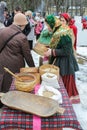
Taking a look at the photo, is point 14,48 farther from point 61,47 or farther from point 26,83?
point 26,83

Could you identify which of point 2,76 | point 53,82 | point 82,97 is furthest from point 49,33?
point 82,97

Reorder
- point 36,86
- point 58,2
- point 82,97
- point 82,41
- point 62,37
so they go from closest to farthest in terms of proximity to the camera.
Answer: point 36,86 → point 62,37 → point 82,97 → point 82,41 → point 58,2

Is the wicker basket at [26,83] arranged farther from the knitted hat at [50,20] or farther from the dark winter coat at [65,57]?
the knitted hat at [50,20]

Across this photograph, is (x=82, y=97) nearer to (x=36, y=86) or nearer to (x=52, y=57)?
(x=52, y=57)

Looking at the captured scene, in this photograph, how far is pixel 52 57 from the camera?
414cm

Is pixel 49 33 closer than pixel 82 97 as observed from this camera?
Yes

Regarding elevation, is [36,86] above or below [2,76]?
above

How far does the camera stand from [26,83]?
2.89 metres

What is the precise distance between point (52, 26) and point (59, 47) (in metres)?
0.29

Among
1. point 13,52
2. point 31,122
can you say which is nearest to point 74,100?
point 13,52

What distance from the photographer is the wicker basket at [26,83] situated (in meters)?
2.85

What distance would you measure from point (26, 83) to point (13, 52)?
1110 mm

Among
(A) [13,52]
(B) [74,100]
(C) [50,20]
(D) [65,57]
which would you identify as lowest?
(B) [74,100]

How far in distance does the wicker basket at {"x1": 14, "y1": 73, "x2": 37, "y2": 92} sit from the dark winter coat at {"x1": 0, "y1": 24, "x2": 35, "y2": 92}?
0.85m
